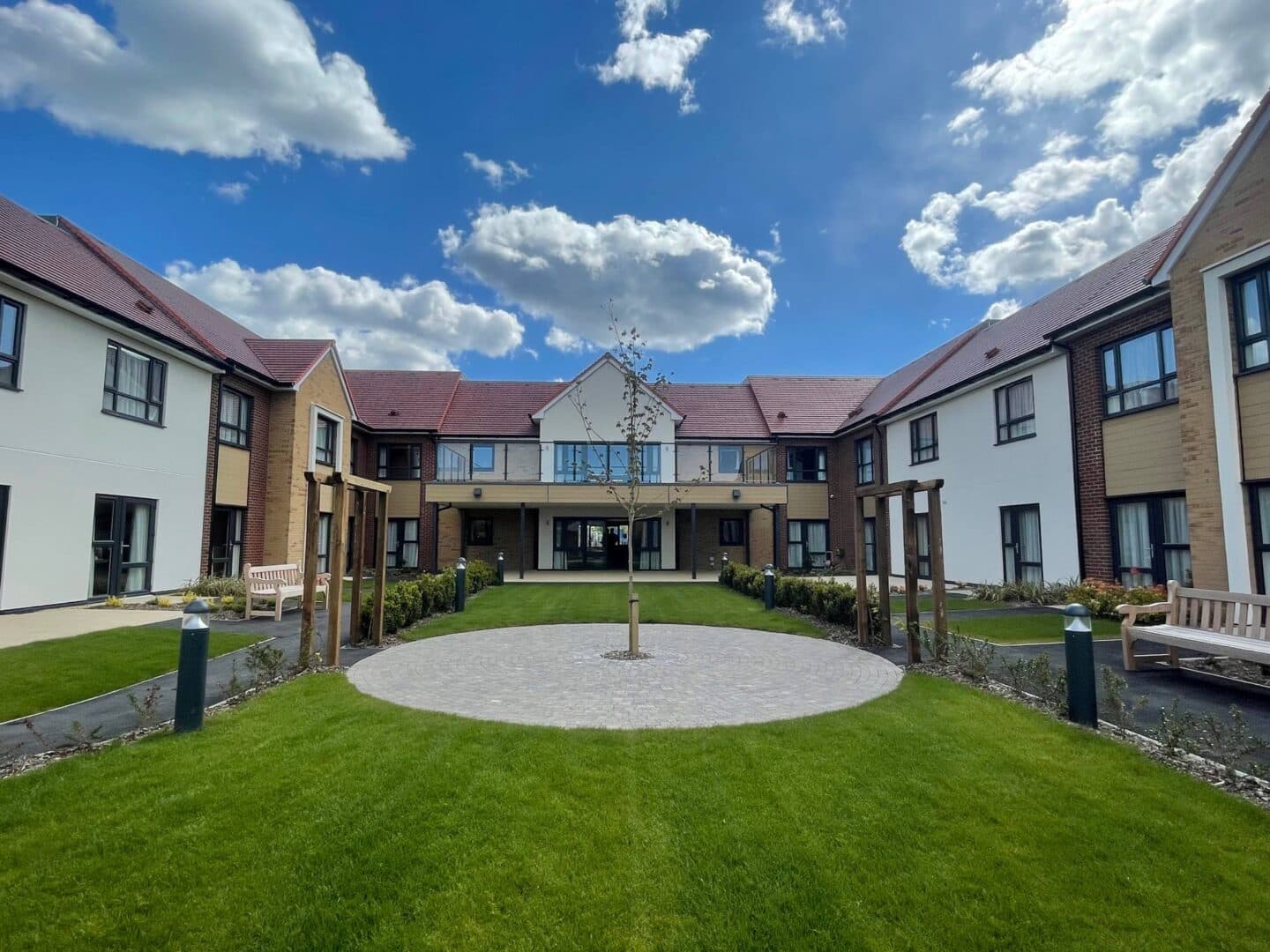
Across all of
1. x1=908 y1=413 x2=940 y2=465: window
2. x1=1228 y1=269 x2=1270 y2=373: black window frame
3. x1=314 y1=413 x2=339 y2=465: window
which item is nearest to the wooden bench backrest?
x1=1228 y1=269 x2=1270 y2=373: black window frame

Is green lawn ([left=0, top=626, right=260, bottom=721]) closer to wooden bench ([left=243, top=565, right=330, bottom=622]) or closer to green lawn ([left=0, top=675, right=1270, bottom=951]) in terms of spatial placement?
wooden bench ([left=243, top=565, right=330, bottom=622])

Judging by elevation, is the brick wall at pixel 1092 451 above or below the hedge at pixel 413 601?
above

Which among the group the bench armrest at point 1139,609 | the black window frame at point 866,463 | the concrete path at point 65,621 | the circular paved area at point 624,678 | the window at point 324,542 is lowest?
the circular paved area at point 624,678

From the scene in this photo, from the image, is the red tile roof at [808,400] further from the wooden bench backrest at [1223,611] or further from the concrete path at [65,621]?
the concrete path at [65,621]

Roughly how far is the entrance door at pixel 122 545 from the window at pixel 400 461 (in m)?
11.3

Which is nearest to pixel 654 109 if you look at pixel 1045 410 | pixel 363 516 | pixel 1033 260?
pixel 1045 410

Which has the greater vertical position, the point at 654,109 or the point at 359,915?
the point at 654,109

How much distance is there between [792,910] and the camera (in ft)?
9.55

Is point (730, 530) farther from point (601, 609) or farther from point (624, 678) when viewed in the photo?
point (624, 678)

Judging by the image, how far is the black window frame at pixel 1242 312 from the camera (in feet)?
30.7

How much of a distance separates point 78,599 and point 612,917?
14.7 metres

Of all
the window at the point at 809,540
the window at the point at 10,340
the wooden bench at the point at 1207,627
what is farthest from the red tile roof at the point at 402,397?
the wooden bench at the point at 1207,627

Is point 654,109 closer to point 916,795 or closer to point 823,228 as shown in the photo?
point 823,228

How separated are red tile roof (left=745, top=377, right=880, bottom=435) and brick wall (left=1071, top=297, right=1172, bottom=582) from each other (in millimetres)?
12302
